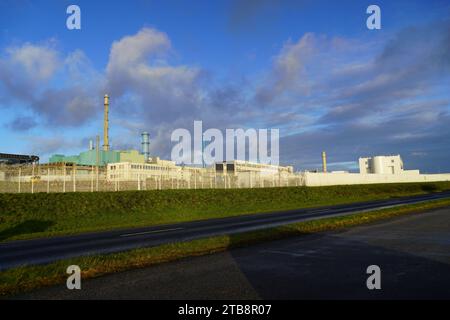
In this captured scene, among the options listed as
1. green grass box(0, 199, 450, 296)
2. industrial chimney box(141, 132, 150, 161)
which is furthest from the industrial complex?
green grass box(0, 199, 450, 296)

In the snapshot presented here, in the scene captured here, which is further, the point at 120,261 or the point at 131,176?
the point at 131,176

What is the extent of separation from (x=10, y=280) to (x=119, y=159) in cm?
8911

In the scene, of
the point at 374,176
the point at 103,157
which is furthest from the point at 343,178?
the point at 103,157

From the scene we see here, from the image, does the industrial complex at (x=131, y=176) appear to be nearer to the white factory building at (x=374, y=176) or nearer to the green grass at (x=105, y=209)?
the white factory building at (x=374, y=176)

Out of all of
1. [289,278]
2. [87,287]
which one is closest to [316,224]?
[289,278]

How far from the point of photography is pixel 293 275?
24.6ft

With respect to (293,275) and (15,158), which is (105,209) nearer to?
(293,275)

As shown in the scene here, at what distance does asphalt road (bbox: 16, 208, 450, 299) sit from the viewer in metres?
6.27

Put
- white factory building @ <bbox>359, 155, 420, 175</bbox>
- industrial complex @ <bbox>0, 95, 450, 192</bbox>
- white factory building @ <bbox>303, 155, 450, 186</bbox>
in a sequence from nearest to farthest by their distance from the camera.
Answer: industrial complex @ <bbox>0, 95, 450, 192</bbox>, white factory building @ <bbox>303, 155, 450, 186</bbox>, white factory building @ <bbox>359, 155, 420, 175</bbox>

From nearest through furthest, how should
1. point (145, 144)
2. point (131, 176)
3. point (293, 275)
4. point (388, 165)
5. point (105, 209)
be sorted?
point (293, 275) → point (105, 209) → point (131, 176) → point (145, 144) → point (388, 165)

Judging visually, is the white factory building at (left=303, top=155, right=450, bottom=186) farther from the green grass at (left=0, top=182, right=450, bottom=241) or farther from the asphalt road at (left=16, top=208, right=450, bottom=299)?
the asphalt road at (left=16, top=208, right=450, bottom=299)

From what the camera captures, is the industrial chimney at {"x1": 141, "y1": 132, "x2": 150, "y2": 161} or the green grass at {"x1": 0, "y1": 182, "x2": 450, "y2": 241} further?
the industrial chimney at {"x1": 141, "y1": 132, "x2": 150, "y2": 161}
